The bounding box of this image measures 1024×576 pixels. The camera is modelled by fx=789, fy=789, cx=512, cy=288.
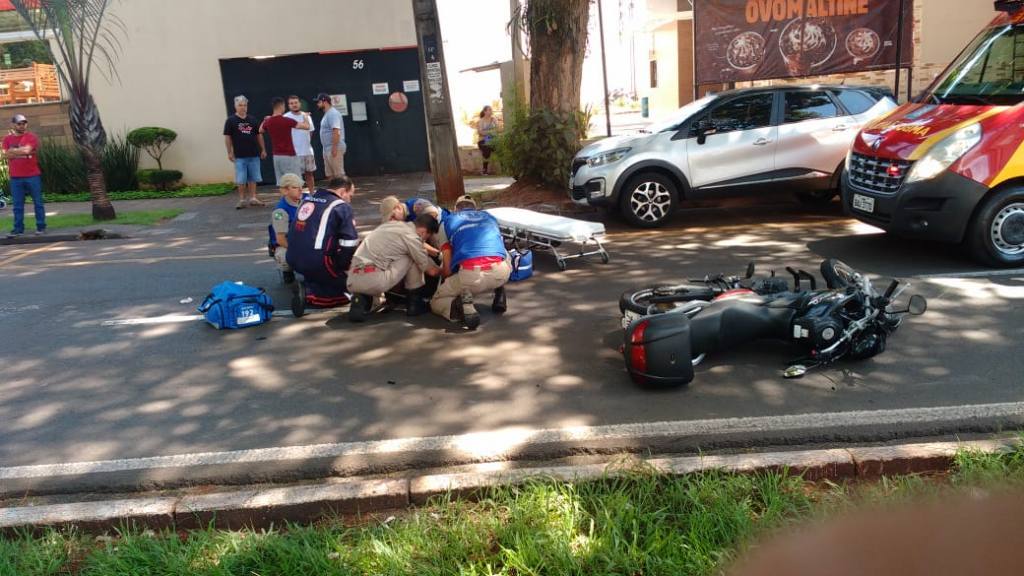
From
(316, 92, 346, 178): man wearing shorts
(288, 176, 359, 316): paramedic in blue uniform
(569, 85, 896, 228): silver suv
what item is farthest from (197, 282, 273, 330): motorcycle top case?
(316, 92, 346, 178): man wearing shorts

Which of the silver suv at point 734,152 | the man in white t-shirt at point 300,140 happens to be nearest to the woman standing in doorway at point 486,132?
the man in white t-shirt at point 300,140

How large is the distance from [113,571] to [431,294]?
4194mm

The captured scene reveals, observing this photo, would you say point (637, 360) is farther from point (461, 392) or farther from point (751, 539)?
point (751, 539)

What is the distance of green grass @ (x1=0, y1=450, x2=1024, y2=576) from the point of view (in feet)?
10.7

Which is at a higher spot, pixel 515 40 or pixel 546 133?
pixel 515 40

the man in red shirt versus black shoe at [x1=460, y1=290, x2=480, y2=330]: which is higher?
the man in red shirt

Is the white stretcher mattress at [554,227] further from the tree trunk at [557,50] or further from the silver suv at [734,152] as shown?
the tree trunk at [557,50]

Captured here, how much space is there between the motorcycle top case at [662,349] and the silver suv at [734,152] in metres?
5.66

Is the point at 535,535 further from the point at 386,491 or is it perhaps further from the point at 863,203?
the point at 863,203

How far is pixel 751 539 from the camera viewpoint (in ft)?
10.7

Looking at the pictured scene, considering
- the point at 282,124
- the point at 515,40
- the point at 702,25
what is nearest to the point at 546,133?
the point at 515,40

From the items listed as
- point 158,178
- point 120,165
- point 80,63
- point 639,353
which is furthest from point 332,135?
point 639,353

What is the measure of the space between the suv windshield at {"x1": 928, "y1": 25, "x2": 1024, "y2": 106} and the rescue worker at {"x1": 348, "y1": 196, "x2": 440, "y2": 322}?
5380mm

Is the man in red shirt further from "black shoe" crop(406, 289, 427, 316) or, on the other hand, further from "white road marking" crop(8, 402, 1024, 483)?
"white road marking" crop(8, 402, 1024, 483)
